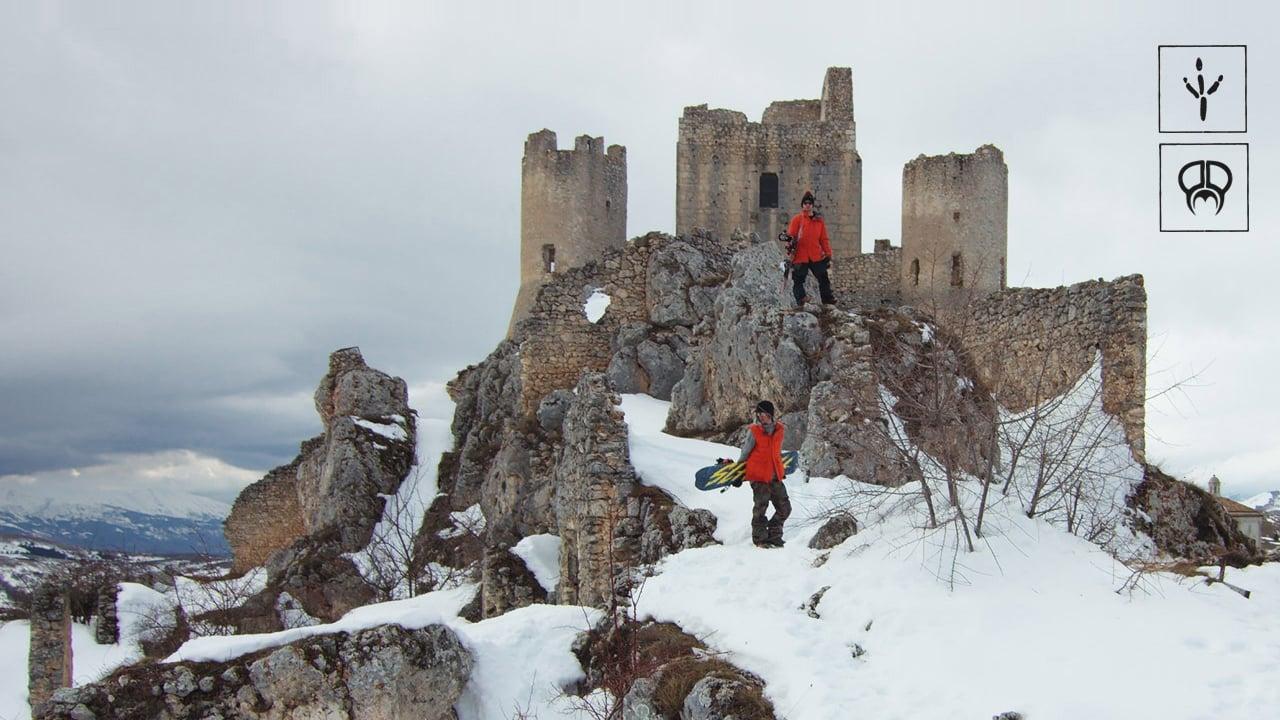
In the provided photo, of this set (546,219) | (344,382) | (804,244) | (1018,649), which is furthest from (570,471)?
(546,219)

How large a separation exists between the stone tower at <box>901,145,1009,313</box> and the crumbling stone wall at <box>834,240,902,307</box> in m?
0.31

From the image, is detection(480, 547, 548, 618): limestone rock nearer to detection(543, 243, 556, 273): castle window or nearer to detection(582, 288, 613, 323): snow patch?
detection(582, 288, 613, 323): snow patch

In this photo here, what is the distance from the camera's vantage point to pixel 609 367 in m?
21.0

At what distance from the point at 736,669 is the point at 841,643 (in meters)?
0.87

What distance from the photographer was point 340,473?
23531mm

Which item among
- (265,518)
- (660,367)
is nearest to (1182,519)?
(660,367)

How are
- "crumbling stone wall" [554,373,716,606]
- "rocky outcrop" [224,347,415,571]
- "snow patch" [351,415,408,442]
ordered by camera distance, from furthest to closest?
1. "snow patch" [351,415,408,442]
2. "rocky outcrop" [224,347,415,571]
3. "crumbling stone wall" [554,373,716,606]

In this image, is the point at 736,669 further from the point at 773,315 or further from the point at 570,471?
the point at 773,315

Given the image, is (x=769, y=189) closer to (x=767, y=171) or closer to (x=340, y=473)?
(x=767, y=171)

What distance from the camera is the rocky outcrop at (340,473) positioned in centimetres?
2330

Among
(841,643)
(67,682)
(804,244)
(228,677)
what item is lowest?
(67,682)

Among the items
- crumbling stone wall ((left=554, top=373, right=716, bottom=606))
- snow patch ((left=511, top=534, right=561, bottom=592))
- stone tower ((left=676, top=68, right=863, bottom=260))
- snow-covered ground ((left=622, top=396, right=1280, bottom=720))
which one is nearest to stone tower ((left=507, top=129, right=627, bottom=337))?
stone tower ((left=676, top=68, right=863, bottom=260))

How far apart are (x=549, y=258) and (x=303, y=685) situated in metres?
24.2

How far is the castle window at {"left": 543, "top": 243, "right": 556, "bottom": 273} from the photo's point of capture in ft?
105
